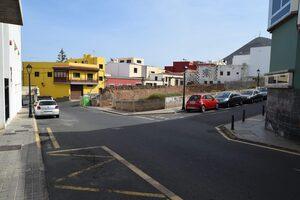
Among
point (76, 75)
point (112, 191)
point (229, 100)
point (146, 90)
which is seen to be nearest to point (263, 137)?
point (112, 191)

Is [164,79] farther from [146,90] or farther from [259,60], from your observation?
[146,90]

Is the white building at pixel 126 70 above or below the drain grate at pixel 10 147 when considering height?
above

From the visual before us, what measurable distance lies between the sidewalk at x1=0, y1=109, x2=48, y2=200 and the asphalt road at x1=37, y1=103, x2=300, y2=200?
9.6 inches

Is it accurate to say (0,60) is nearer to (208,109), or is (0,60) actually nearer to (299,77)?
(299,77)

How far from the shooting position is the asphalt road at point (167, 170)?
6.23 m

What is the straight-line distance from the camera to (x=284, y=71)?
43.5ft

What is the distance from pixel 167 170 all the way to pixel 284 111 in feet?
25.5

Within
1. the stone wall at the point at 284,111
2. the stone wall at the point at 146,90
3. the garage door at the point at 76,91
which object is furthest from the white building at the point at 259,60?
the stone wall at the point at 284,111

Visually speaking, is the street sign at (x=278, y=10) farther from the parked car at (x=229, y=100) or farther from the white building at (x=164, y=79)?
the white building at (x=164, y=79)

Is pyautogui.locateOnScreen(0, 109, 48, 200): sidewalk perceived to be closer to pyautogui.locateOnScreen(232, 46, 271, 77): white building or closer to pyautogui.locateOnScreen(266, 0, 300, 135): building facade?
pyautogui.locateOnScreen(266, 0, 300, 135): building facade

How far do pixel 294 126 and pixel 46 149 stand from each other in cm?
957

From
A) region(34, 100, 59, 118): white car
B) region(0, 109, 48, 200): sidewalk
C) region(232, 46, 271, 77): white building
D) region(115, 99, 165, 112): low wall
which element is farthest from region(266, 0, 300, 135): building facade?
region(232, 46, 271, 77): white building

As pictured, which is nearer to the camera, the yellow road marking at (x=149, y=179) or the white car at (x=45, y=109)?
the yellow road marking at (x=149, y=179)

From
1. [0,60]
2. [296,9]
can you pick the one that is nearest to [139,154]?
[296,9]
